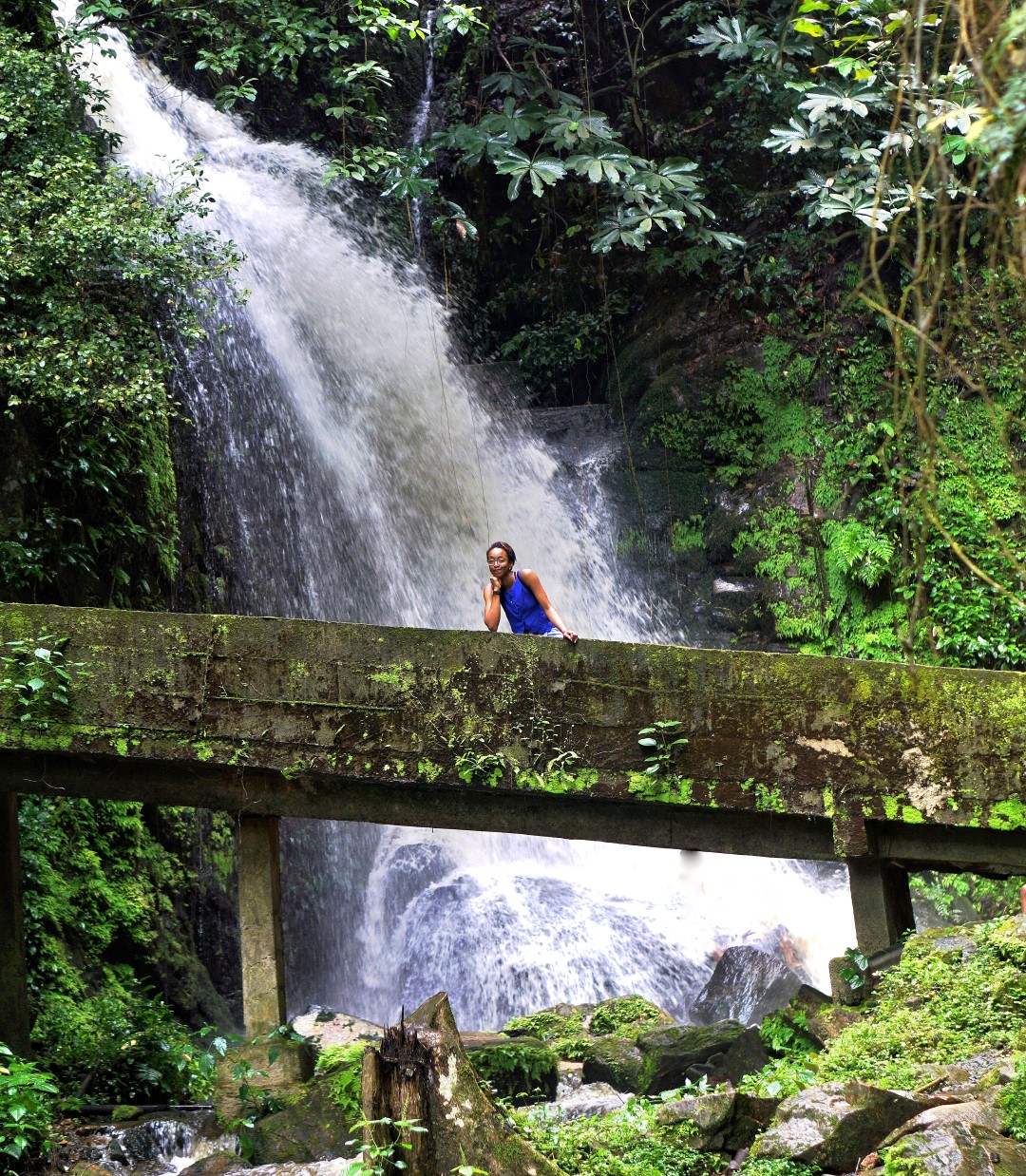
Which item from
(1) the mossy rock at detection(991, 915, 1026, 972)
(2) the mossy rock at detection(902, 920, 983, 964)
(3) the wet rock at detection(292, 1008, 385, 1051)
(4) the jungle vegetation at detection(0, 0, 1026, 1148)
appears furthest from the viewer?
(4) the jungle vegetation at detection(0, 0, 1026, 1148)

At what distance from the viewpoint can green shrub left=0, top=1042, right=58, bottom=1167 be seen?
4.97 metres

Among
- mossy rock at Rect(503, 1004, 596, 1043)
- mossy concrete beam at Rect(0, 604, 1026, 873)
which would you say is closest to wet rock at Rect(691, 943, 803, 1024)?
mossy rock at Rect(503, 1004, 596, 1043)

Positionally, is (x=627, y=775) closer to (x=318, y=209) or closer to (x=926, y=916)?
(x=926, y=916)

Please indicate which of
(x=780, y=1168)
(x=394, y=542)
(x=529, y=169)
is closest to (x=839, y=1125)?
(x=780, y=1168)

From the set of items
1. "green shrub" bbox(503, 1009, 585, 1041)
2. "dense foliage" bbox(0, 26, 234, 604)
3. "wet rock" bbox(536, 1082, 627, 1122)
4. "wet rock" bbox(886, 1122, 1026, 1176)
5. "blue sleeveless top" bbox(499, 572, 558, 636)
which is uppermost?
"dense foliage" bbox(0, 26, 234, 604)

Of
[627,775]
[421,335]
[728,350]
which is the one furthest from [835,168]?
[627,775]

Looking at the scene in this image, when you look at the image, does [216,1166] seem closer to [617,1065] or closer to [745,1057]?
[617,1065]

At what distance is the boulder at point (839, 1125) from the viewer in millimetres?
3896

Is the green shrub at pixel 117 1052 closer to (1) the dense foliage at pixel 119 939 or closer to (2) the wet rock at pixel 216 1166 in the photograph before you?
(1) the dense foliage at pixel 119 939

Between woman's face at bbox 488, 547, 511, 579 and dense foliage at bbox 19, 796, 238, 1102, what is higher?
woman's face at bbox 488, 547, 511, 579

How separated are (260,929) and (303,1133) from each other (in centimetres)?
104

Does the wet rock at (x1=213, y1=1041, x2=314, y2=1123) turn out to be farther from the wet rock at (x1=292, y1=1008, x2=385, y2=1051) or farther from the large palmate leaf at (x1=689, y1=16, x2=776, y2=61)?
the large palmate leaf at (x1=689, y1=16, x2=776, y2=61)

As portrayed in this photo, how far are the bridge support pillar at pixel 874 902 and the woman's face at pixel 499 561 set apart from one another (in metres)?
2.35

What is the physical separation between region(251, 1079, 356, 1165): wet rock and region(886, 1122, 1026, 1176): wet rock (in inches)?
109
